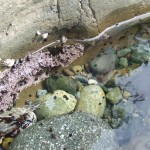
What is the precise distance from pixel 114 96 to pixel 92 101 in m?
0.37

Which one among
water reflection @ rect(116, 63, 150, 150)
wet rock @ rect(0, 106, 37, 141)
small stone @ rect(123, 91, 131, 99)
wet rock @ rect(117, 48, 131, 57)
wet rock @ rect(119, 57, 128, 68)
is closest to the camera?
wet rock @ rect(0, 106, 37, 141)

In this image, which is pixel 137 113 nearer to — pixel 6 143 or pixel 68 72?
pixel 68 72

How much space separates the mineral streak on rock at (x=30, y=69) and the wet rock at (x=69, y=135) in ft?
3.02

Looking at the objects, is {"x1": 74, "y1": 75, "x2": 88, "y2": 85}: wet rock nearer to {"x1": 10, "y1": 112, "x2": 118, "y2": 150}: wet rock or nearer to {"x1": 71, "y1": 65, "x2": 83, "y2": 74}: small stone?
{"x1": 71, "y1": 65, "x2": 83, "y2": 74}: small stone

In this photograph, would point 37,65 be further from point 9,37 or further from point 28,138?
point 28,138

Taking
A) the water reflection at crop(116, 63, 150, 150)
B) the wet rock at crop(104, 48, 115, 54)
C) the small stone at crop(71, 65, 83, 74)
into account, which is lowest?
the water reflection at crop(116, 63, 150, 150)

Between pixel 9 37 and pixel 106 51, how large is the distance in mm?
1624

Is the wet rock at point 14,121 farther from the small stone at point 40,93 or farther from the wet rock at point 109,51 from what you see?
the wet rock at point 109,51

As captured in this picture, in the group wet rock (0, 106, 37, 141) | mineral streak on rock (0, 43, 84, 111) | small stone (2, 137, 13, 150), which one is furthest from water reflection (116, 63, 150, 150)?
small stone (2, 137, 13, 150)

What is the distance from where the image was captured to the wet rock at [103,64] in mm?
6785

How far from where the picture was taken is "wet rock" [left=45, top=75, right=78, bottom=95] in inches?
254

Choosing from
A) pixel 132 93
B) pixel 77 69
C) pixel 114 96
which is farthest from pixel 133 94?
pixel 77 69

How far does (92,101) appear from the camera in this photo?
20.5 ft

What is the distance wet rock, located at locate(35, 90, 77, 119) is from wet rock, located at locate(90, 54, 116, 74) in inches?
29.8
